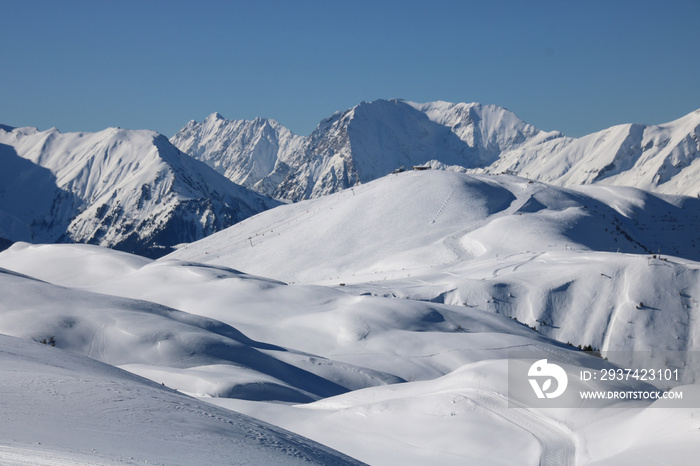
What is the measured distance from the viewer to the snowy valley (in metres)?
9.10

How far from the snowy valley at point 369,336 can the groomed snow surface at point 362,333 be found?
7 cm

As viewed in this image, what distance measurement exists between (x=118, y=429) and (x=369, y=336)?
18.7 metres

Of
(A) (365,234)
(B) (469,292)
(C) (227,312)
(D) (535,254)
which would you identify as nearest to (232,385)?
(C) (227,312)

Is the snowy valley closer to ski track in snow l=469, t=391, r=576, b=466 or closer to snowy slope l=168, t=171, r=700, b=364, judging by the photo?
ski track in snow l=469, t=391, r=576, b=466

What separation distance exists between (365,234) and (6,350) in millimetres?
39914

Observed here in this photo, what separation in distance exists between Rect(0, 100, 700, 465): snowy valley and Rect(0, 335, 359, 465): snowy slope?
1.7 inches

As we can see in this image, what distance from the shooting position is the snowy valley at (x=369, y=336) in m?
9.10

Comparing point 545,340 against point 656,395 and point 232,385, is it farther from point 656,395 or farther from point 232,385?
point 232,385

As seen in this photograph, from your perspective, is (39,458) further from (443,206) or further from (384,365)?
(443,206)

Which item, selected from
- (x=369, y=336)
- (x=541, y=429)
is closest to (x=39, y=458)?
(x=541, y=429)

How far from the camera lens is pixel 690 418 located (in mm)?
10945

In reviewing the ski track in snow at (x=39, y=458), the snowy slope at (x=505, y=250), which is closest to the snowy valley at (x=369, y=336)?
the ski track in snow at (x=39, y=458)

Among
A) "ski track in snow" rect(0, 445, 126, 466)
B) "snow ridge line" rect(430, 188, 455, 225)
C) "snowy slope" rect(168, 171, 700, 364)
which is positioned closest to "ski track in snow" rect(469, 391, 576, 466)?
"ski track in snow" rect(0, 445, 126, 466)

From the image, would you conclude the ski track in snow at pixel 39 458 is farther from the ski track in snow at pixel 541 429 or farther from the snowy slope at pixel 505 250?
the snowy slope at pixel 505 250
